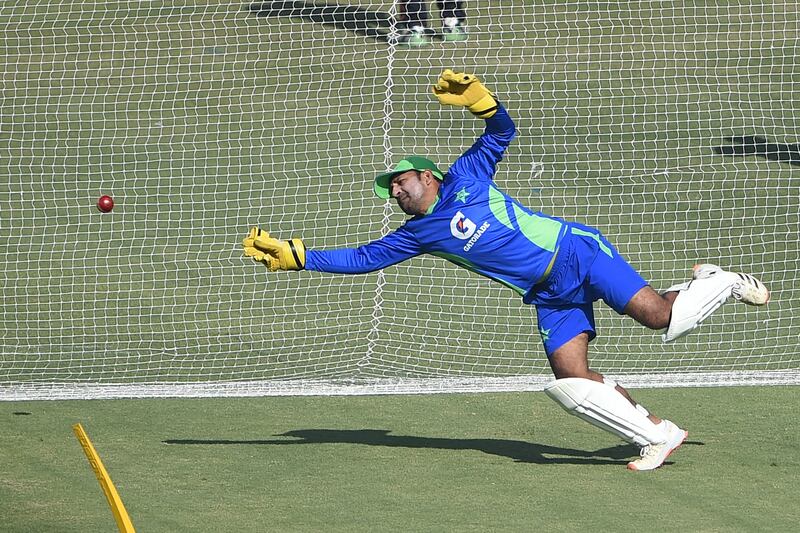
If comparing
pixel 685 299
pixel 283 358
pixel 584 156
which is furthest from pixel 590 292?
pixel 584 156

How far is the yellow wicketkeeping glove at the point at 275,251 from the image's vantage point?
570 cm

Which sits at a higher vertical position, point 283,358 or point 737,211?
point 737,211

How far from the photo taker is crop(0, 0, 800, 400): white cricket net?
8.13 meters

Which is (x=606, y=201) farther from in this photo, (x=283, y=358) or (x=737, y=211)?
(x=283, y=358)

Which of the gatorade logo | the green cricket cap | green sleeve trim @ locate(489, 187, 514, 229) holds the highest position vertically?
the green cricket cap

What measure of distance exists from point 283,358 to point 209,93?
257 inches

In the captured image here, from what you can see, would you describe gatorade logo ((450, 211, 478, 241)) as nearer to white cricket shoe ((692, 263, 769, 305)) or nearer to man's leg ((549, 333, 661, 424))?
man's leg ((549, 333, 661, 424))

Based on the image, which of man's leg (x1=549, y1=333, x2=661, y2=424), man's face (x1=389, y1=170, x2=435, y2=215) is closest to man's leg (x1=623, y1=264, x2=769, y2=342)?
man's leg (x1=549, y1=333, x2=661, y2=424)

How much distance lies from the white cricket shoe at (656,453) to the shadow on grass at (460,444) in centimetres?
22

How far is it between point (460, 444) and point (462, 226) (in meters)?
1.28

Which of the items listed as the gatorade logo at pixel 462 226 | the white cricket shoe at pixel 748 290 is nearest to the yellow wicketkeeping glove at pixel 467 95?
the gatorade logo at pixel 462 226

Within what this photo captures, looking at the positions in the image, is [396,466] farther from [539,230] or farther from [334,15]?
[334,15]

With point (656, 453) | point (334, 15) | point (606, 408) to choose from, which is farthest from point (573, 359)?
point (334, 15)

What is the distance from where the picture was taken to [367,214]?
36.6 feet
